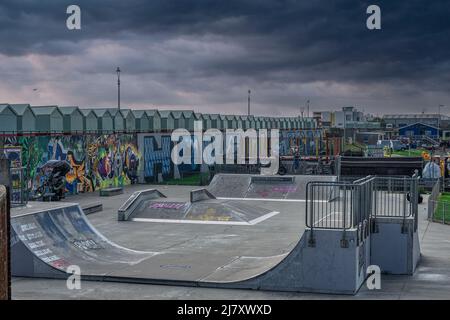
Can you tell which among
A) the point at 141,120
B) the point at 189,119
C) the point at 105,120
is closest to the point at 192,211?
the point at 105,120

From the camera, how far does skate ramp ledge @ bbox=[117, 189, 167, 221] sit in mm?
27109

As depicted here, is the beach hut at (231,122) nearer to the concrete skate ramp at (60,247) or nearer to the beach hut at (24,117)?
the beach hut at (24,117)

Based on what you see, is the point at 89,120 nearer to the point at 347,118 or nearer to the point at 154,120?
the point at 154,120

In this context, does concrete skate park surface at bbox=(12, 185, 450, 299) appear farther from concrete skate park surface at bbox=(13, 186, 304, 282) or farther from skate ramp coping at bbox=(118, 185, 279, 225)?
skate ramp coping at bbox=(118, 185, 279, 225)

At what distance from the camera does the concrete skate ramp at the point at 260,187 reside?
3491 cm

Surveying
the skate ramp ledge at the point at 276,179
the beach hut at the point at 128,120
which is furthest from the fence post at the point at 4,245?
the beach hut at the point at 128,120

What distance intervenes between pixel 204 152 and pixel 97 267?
37823mm

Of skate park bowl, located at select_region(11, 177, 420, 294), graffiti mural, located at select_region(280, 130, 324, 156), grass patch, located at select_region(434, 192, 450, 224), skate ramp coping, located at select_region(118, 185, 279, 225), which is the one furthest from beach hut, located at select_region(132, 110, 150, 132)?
skate park bowl, located at select_region(11, 177, 420, 294)

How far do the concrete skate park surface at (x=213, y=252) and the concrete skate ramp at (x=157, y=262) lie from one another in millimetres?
142

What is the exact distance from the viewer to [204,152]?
54094 millimetres

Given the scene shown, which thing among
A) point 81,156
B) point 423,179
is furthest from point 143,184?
point 423,179
